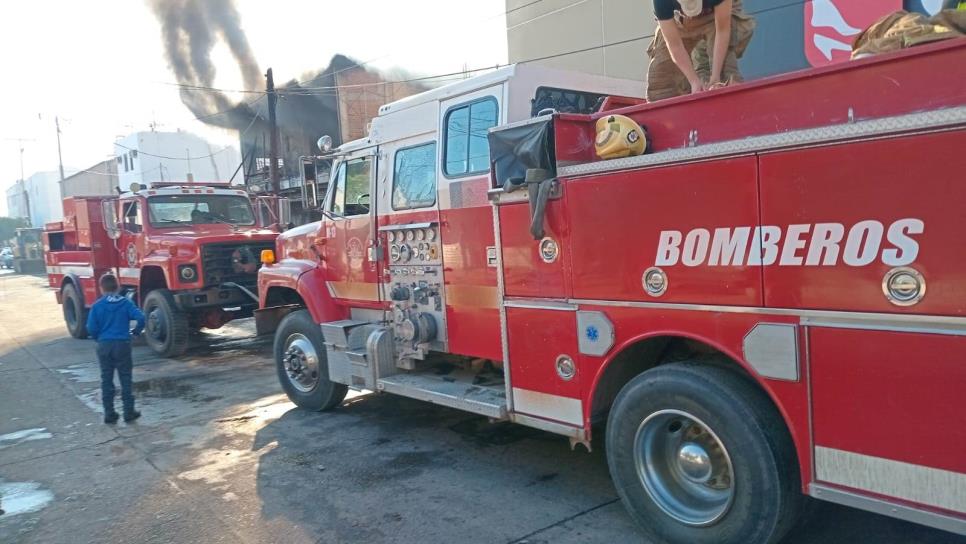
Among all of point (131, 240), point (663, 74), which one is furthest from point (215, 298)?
point (663, 74)

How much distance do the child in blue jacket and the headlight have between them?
343 centimetres

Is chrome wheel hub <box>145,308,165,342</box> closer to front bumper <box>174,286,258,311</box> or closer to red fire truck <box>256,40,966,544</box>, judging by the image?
front bumper <box>174,286,258,311</box>

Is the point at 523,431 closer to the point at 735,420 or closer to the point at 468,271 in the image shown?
the point at 468,271

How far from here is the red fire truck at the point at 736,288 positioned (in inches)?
103

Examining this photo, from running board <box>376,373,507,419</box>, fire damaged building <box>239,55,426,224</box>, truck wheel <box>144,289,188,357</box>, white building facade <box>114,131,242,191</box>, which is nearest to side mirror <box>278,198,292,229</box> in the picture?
running board <box>376,373,507,419</box>

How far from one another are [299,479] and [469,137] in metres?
2.85

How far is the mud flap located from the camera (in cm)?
726

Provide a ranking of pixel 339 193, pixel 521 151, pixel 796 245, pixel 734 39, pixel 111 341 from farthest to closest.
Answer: pixel 111 341
pixel 339 193
pixel 734 39
pixel 521 151
pixel 796 245

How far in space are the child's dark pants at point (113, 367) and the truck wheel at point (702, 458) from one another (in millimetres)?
5449

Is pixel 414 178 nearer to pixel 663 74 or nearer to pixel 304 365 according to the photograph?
pixel 663 74

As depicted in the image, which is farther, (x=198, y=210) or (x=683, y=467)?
(x=198, y=210)

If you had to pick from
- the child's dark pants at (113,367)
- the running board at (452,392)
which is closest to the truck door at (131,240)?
the child's dark pants at (113,367)

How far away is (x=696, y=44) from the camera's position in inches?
189

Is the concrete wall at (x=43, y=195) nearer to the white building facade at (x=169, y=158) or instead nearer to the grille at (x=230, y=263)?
the white building facade at (x=169, y=158)
